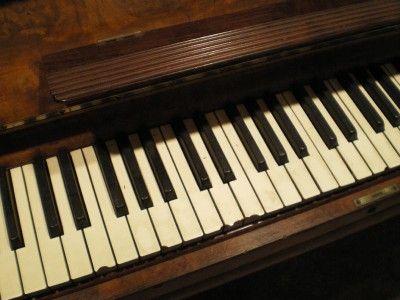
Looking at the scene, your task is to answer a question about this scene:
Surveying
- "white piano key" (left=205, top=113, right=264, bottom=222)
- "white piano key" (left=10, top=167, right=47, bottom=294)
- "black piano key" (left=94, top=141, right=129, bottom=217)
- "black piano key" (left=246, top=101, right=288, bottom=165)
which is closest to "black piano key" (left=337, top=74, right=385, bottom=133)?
"black piano key" (left=246, top=101, right=288, bottom=165)

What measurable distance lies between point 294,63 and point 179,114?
0.41 m

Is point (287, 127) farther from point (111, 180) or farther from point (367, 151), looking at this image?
point (111, 180)

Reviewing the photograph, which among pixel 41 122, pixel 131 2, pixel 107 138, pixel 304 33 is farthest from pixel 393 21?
pixel 41 122

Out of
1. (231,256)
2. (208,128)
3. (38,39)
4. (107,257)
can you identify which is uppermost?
(38,39)

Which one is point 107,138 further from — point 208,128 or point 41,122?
point 208,128

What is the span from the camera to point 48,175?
46.0 inches

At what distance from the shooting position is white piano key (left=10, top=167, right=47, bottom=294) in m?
1.03

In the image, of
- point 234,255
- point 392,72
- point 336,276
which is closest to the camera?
point 234,255

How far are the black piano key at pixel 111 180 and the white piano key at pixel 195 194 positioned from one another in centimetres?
16

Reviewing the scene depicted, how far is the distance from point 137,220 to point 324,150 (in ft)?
2.06

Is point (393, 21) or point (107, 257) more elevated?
point (393, 21)

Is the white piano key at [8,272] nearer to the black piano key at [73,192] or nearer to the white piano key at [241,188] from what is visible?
the black piano key at [73,192]

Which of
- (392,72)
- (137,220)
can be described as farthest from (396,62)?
(137,220)

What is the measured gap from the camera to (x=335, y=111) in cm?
134
